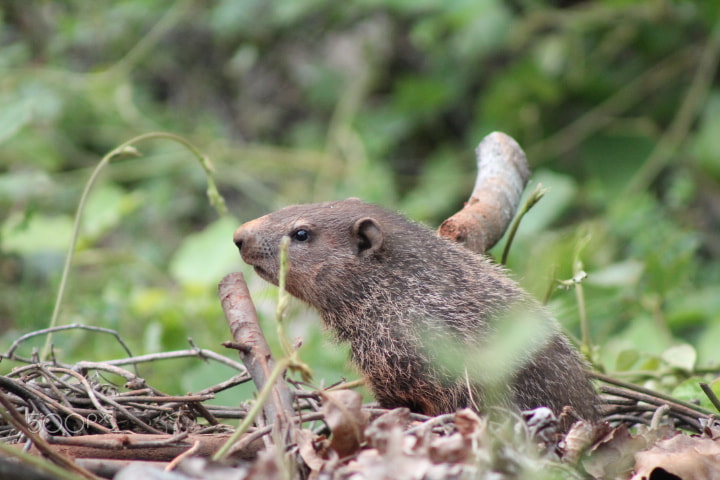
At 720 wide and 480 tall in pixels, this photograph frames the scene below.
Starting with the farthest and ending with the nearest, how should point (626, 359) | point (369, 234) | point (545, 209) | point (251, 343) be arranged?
point (545, 209), point (626, 359), point (369, 234), point (251, 343)

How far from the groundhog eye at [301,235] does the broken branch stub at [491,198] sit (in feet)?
2.04

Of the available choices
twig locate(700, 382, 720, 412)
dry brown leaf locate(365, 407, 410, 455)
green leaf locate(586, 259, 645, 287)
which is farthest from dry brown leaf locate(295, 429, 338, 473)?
green leaf locate(586, 259, 645, 287)

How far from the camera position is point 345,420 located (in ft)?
7.76

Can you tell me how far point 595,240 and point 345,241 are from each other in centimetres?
309

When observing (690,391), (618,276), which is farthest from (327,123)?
(690,391)

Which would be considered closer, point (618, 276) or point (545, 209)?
point (618, 276)

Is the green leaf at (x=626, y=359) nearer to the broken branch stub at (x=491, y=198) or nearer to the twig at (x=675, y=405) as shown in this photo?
the twig at (x=675, y=405)

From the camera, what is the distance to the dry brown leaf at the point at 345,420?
2.36 meters

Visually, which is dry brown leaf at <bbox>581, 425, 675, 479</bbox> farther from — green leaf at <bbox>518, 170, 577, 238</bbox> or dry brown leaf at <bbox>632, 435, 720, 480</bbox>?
green leaf at <bbox>518, 170, 577, 238</bbox>

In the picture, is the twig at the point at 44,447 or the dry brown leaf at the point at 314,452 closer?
the twig at the point at 44,447

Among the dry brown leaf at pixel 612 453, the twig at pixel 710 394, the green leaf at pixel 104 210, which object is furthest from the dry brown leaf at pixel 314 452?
the green leaf at pixel 104 210

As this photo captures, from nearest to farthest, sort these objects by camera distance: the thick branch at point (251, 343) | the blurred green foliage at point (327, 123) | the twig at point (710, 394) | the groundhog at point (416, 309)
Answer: the thick branch at point (251, 343) < the twig at point (710, 394) < the groundhog at point (416, 309) < the blurred green foliage at point (327, 123)

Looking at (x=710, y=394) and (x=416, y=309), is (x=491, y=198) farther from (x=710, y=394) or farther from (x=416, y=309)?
(x=710, y=394)

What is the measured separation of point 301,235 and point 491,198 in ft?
2.96
